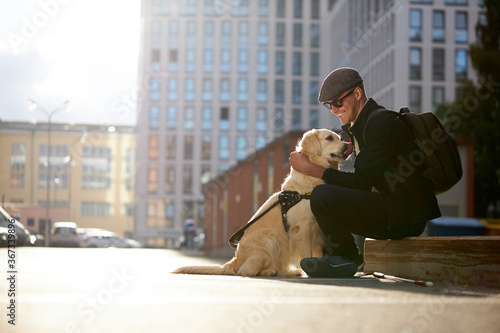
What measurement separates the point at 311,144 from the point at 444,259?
154 cm

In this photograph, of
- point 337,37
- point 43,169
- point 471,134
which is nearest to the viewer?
point 471,134

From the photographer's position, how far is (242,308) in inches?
122

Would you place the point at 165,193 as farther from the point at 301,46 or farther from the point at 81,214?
the point at 301,46

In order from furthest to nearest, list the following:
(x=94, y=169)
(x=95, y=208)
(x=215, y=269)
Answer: (x=95, y=208) < (x=94, y=169) < (x=215, y=269)

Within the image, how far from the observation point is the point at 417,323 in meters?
2.70

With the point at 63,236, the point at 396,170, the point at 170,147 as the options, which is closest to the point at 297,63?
the point at 170,147

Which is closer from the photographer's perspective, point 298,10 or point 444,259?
point 444,259

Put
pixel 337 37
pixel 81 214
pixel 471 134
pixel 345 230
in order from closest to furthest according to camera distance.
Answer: pixel 345 230 → pixel 471 134 → pixel 337 37 → pixel 81 214

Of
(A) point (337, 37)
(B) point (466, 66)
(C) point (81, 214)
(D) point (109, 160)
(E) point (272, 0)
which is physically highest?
(E) point (272, 0)

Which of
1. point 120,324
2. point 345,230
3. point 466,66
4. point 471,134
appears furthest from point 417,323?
point 466,66

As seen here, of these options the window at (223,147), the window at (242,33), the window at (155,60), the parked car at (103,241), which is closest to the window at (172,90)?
the window at (155,60)

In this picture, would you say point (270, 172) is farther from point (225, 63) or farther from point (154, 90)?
point (154, 90)

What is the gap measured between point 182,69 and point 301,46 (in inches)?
542

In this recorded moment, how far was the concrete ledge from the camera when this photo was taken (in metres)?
4.62
